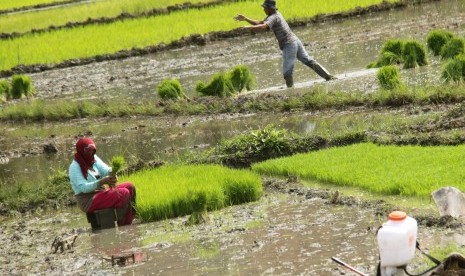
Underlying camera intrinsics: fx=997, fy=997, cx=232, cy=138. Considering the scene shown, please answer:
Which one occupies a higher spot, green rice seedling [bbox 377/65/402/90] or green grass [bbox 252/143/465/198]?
green rice seedling [bbox 377/65/402/90]

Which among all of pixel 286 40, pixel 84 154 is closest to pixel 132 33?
pixel 286 40

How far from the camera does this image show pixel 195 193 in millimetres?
8750

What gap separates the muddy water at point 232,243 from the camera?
21.9 feet

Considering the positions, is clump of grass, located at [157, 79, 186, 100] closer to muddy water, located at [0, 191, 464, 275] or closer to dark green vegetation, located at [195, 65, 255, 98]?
dark green vegetation, located at [195, 65, 255, 98]

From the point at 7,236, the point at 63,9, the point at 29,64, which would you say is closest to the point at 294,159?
the point at 7,236

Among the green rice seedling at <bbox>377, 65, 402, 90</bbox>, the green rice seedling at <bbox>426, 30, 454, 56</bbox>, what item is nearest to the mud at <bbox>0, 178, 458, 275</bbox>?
the green rice seedling at <bbox>377, 65, 402, 90</bbox>

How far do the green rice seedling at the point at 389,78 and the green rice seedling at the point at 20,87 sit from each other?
807 centimetres

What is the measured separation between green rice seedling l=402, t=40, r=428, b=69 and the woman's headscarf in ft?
22.4

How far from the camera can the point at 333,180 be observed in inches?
349

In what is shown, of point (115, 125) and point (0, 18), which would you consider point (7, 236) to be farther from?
point (0, 18)

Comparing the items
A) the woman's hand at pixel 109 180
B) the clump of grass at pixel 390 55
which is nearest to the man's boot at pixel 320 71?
the clump of grass at pixel 390 55

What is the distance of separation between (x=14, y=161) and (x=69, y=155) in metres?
0.82

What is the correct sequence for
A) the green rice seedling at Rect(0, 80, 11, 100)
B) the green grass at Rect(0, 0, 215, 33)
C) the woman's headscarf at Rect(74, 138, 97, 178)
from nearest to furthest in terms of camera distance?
1. the woman's headscarf at Rect(74, 138, 97, 178)
2. the green rice seedling at Rect(0, 80, 11, 100)
3. the green grass at Rect(0, 0, 215, 33)

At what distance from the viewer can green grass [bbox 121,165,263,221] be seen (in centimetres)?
870
